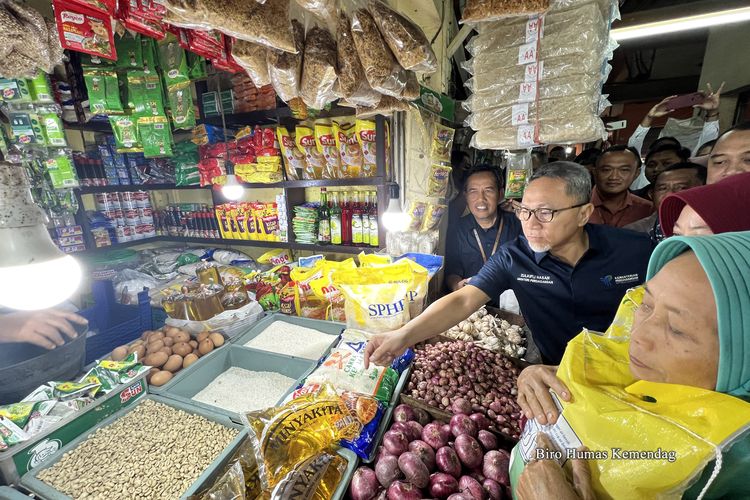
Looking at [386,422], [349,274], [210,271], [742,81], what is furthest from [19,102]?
[742,81]

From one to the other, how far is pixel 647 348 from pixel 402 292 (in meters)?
1.15

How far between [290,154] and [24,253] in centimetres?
207

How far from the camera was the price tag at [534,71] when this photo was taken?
1553mm

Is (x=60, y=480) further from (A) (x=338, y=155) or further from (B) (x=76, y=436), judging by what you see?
(A) (x=338, y=155)

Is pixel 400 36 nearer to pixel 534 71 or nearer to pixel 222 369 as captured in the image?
pixel 534 71

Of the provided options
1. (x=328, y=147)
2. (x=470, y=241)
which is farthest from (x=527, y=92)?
(x=328, y=147)

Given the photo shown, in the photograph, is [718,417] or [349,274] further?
[349,274]

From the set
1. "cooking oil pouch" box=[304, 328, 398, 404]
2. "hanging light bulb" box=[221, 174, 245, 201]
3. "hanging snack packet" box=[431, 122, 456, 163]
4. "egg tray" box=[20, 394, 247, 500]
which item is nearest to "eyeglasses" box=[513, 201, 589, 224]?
"hanging snack packet" box=[431, 122, 456, 163]

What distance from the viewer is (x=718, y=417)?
48 cm

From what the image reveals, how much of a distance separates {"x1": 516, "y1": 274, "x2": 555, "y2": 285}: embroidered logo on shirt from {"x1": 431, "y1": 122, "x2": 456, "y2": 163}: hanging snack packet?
1.09 meters

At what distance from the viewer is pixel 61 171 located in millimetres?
2412

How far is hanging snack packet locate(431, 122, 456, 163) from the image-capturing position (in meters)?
2.15

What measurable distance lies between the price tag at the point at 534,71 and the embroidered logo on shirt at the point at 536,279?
1.09m

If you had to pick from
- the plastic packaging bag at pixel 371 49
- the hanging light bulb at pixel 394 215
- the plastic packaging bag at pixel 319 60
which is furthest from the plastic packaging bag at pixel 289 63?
the hanging light bulb at pixel 394 215
